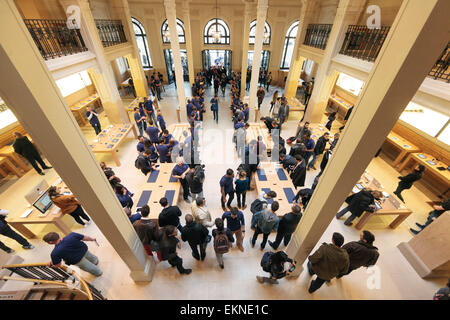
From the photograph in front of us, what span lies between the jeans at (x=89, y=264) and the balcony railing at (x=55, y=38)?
20.2ft

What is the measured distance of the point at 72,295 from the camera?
3.01 m

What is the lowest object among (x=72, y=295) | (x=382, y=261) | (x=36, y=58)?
(x=382, y=261)

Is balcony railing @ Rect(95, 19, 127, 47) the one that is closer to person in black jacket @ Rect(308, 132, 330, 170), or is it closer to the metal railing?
the metal railing

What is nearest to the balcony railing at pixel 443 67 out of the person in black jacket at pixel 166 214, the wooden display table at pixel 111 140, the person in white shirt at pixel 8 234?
the person in black jacket at pixel 166 214

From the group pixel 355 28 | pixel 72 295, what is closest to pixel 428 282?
pixel 72 295

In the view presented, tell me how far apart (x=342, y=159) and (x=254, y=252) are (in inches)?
122

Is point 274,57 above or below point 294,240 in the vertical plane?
above

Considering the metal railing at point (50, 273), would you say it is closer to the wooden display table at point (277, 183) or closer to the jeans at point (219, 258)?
the jeans at point (219, 258)

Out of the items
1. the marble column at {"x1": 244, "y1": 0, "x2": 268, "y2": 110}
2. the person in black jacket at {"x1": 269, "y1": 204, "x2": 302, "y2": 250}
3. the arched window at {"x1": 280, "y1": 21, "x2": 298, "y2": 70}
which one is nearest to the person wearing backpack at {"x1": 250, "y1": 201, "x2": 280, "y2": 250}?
the person in black jacket at {"x1": 269, "y1": 204, "x2": 302, "y2": 250}

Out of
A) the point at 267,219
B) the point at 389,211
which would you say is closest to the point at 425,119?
the point at 389,211

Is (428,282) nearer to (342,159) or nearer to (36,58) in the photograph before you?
(342,159)

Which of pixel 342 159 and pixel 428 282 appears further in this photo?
pixel 428 282

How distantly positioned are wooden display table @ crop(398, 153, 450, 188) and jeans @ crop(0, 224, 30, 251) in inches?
436

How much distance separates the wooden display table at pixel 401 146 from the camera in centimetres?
671
